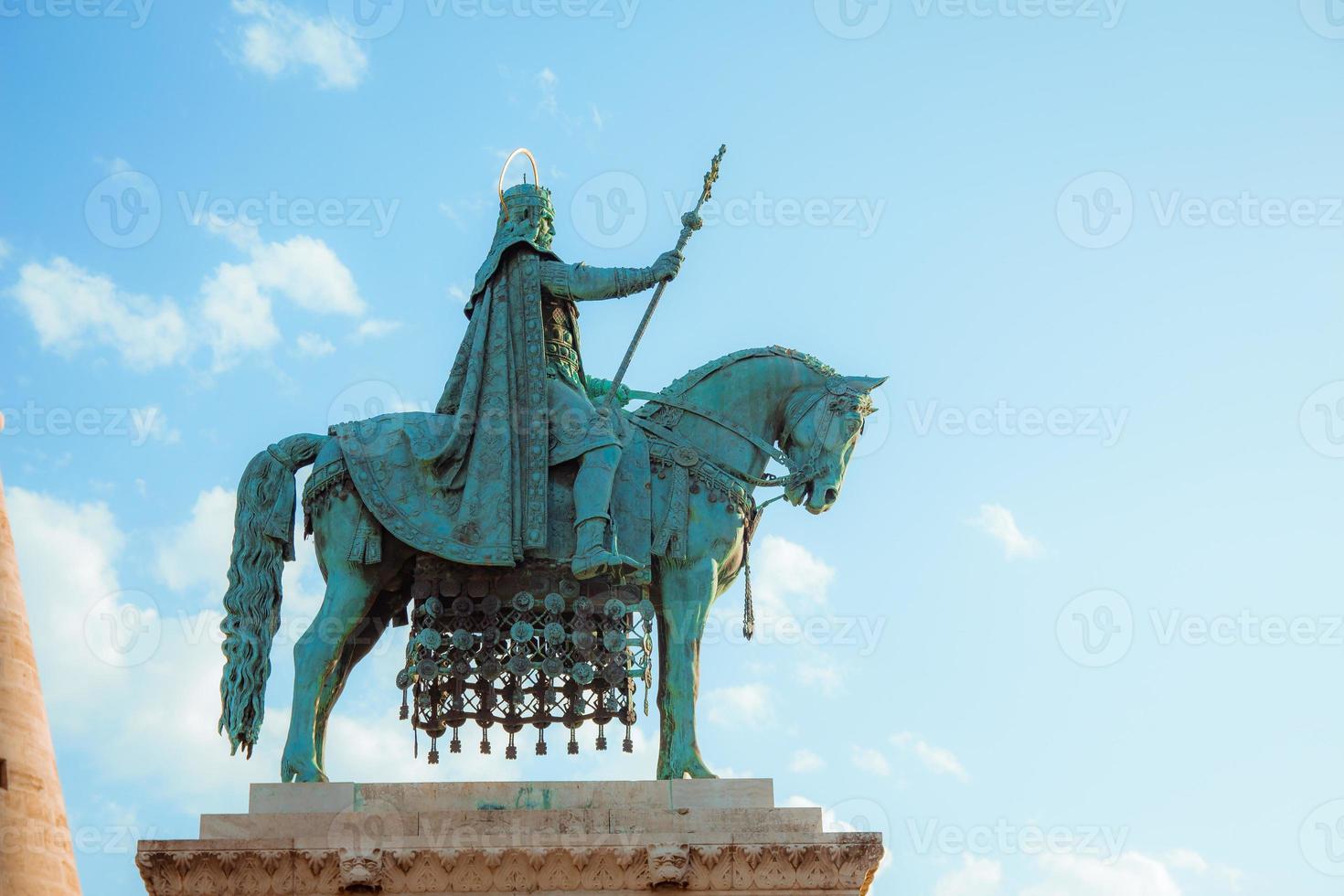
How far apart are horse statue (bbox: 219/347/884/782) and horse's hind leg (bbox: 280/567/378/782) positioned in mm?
11

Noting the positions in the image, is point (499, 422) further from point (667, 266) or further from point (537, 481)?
point (667, 266)

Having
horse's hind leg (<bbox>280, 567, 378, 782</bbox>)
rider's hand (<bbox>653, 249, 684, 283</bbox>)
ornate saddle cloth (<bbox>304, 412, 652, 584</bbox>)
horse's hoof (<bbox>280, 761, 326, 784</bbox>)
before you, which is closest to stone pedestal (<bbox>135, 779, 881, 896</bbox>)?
horse's hoof (<bbox>280, 761, 326, 784</bbox>)

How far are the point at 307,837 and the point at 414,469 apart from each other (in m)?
3.33

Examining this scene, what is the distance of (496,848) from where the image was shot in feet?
66.3

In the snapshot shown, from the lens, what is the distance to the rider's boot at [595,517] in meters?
21.1

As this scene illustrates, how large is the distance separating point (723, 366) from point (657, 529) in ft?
5.80

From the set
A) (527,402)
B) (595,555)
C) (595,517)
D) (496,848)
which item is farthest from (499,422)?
(496,848)

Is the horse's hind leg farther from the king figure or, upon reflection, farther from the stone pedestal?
the king figure

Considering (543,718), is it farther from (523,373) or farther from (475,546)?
(523,373)

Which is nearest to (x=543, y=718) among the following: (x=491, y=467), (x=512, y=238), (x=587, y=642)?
(x=587, y=642)

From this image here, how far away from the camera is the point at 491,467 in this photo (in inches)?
855

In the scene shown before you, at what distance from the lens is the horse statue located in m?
21.2

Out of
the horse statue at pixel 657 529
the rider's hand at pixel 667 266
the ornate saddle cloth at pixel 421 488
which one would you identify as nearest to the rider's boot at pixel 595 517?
the ornate saddle cloth at pixel 421 488

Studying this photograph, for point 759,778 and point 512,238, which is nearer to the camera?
point 759,778
